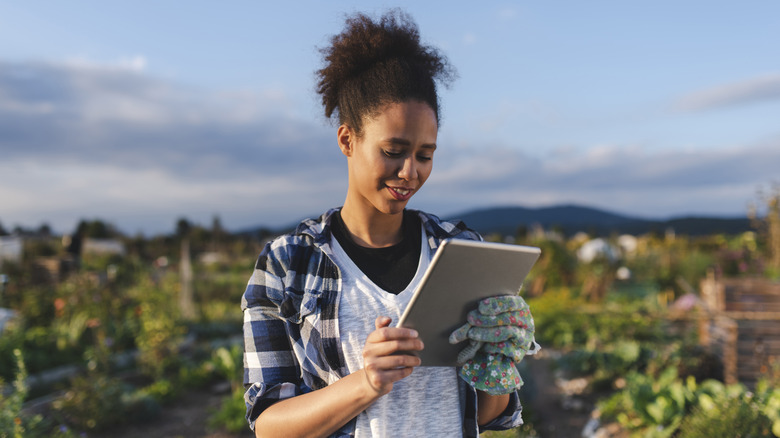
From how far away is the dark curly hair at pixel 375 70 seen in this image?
140cm

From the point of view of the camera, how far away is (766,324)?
543 cm

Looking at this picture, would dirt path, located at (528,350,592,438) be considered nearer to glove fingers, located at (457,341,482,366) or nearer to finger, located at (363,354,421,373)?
glove fingers, located at (457,341,482,366)

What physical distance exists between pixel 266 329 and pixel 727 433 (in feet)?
10.3

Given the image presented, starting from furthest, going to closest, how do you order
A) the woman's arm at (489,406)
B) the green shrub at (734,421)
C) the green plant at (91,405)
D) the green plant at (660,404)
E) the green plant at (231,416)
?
the green plant at (91,405), the green plant at (231,416), the green plant at (660,404), the green shrub at (734,421), the woman's arm at (489,406)

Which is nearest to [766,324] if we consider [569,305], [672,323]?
[672,323]

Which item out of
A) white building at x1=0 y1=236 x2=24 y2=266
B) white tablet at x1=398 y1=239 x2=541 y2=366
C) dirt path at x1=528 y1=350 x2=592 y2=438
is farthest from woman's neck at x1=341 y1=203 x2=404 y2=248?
white building at x1=0 y1=236 x2=24 y2=266

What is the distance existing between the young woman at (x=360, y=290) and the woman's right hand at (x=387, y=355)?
0.21 ft

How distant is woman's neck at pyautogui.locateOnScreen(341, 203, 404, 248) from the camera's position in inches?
59.0

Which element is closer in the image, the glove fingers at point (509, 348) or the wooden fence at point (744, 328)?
the glove fingers at point (509, 348)

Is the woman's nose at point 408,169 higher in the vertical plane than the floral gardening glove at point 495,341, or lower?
higher

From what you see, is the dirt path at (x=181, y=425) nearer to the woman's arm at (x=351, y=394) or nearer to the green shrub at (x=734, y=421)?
the green shrub at (x=734, y=421)

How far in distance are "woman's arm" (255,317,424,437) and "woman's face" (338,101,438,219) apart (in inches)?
13.4

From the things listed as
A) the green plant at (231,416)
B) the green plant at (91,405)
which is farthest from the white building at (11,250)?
the green plant at (231,416)

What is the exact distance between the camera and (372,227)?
59.5 inches
